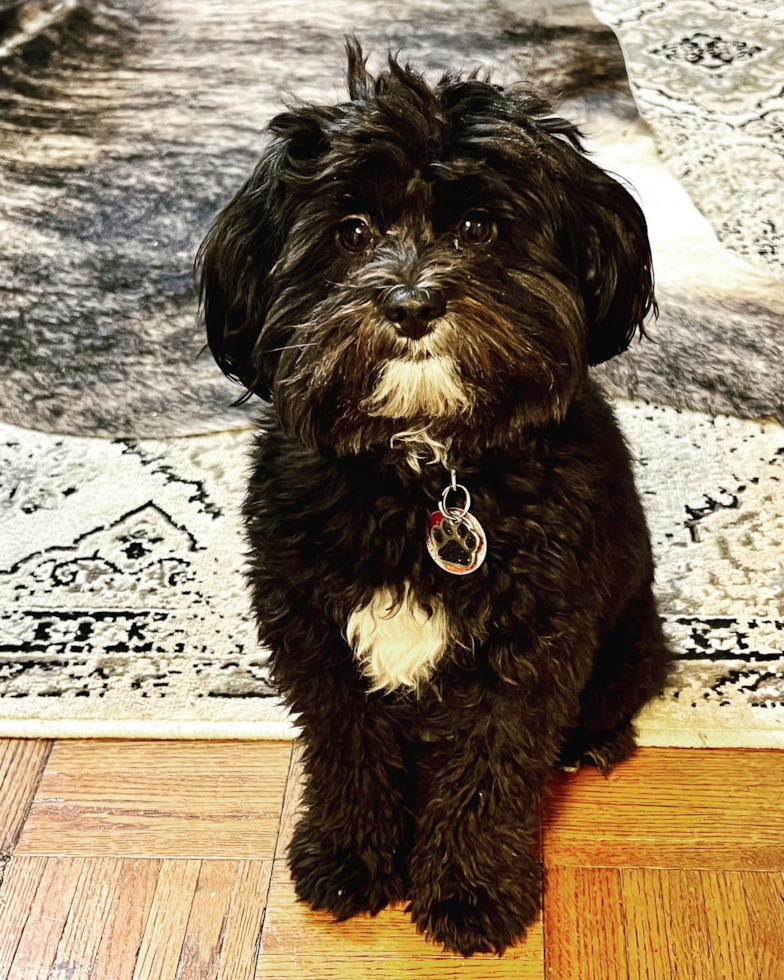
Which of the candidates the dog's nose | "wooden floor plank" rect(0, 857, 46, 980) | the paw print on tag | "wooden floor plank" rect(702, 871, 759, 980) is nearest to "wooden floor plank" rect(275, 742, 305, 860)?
"wooden floor plank" rect(0, 857, 46, 980)

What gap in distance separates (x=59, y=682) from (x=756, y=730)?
1040 mm

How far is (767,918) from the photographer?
4.92 ft

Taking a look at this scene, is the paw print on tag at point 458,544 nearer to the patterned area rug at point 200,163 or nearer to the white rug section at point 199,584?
the white rug section at point 199,584

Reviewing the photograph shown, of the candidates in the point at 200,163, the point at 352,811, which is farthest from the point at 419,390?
the point at 200,163

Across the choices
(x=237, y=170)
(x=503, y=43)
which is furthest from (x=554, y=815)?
(x=503, y=43)

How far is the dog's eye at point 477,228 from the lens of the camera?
120 centimetres

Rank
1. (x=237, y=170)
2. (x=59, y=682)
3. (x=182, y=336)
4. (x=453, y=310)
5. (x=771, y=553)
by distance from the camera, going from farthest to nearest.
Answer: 1. (x=237, y=170)
2. (x=182, y=336)
3. (x=771, y=553)
4. (x=59, y=682)
5. (x=453, y=310)

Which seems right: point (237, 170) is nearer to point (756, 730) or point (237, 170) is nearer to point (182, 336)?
point (182, 336)

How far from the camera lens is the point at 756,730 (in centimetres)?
170

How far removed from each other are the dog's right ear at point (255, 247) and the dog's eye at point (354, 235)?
0.19 ft

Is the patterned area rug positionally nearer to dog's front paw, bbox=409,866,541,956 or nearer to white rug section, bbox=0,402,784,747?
white rug section, bbox=0,402,784,747

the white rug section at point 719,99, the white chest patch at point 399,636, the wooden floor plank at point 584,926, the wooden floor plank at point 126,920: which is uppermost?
the white chest patch at point 399,636

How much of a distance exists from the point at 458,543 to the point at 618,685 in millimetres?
440

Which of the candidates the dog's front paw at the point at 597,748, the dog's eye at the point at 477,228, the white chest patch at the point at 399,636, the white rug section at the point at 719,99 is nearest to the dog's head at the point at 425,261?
the dog's eye at the point at 477,228
